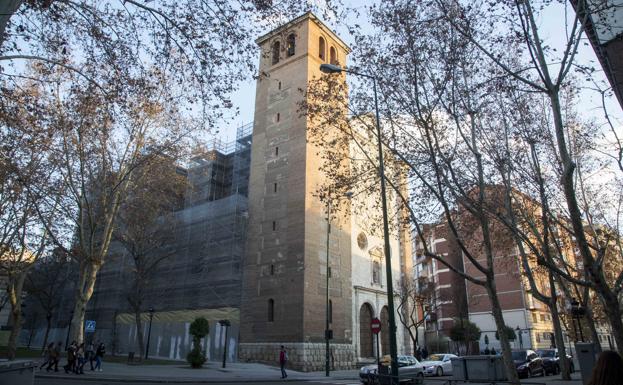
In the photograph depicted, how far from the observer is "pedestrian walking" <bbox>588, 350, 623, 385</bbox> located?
3.13 metres

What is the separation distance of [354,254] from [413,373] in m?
15.2

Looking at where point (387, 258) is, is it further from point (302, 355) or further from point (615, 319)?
point (302, 355)

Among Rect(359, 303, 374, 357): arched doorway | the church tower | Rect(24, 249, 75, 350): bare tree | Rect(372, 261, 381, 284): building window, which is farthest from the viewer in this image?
Rect(24, 249, 75, 350): bare tree

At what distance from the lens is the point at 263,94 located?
35.5m

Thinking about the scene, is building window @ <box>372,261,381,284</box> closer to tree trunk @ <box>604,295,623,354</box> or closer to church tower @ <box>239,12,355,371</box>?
church tower @ <box>239,12,355,371</box>

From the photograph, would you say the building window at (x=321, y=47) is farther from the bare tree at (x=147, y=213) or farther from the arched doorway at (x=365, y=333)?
the arched doorway at (x=365, y=333)

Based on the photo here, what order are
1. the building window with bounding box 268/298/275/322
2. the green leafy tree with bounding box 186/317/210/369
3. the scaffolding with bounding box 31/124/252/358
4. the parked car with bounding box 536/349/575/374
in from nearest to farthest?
the green leafy tree with bounding box 186/317/210/369 → the parked car with bounding box 536/349/575/374 → the building window with bounding box 268/298/275/322 → the scaffolding with bounding box 31/124/252/358

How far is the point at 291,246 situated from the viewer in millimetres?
28516

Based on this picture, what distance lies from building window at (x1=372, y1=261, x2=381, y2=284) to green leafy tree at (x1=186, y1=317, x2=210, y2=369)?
15.8 meters

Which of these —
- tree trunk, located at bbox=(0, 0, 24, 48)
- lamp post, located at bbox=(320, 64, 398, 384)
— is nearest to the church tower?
lamp post, located at bbox=(320, 64, 398, 384)

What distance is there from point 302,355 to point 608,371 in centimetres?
2409

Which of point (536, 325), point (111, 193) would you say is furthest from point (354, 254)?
point (536, 325)

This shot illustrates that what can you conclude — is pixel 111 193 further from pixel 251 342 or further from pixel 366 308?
pixel 366 308

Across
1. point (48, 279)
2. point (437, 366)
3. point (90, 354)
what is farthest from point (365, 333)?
point (48, 279)
